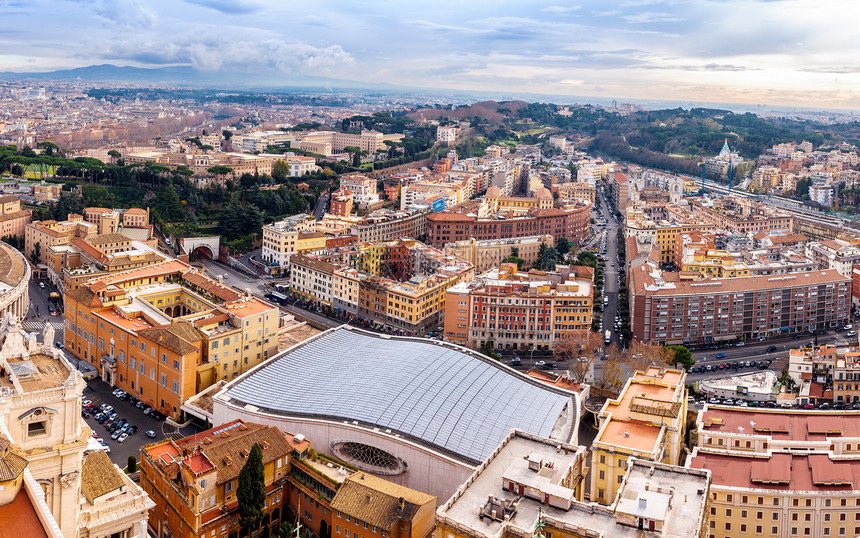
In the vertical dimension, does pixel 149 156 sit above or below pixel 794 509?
above

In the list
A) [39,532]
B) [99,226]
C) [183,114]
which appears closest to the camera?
[39,532]

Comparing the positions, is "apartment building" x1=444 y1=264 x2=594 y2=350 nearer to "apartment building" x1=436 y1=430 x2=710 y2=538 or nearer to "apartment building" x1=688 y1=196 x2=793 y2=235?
"apartment building" x1=436 y1=430 x2=710 y2=538

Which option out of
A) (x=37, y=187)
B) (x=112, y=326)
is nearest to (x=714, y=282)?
(x=112, y=326)

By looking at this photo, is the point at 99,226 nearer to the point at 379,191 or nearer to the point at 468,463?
the point at 379,191

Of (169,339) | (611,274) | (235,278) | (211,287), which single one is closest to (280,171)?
(235,278)

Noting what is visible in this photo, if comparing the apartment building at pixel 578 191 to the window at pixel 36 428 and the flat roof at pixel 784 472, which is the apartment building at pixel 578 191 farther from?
the window at pixel 36 428

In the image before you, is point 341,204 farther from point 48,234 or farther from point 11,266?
point 11,266
